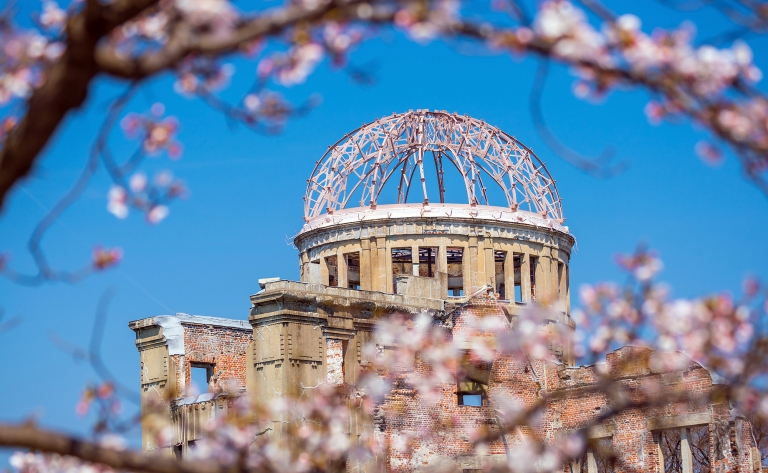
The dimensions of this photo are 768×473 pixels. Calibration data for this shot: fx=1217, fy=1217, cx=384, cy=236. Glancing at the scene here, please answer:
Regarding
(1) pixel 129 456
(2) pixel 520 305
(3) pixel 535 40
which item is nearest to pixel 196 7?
(3) pixel 535 40

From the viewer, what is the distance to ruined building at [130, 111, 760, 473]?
27875 mm

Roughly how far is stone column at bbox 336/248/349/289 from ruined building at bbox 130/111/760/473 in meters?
0.05

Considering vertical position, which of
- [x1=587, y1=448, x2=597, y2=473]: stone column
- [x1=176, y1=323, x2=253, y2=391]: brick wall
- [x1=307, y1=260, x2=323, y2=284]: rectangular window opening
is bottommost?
[x1=587, y1=448, x2=597, y2=473]: stone column

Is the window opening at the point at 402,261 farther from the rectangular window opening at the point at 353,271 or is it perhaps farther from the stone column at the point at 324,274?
the stone column at the point at 324,274

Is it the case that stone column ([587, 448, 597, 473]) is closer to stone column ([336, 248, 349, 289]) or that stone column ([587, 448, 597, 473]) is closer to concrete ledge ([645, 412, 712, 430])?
concrete ledge ([645, 412, 712, 430])

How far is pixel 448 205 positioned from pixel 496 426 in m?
13.7

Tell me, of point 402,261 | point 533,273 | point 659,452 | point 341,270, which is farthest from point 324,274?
point 659,452

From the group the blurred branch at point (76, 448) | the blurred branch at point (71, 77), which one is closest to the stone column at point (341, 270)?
the blurred branch at point (76, 448)

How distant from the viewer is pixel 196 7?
580 centimetres

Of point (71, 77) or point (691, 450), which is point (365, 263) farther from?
point (71, 77)

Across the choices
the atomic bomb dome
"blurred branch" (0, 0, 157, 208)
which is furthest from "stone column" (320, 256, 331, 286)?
"blurred branch" (0, 0, 157, 208)

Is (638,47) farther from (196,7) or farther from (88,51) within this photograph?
(88,51)

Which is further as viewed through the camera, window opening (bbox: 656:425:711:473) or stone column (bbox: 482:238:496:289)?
window opening (bbox: 656:425:711:473)

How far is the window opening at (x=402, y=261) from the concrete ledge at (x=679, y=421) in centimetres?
1519
